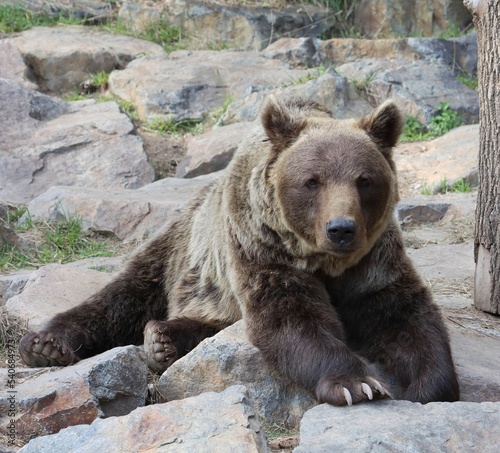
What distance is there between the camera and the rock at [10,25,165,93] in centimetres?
1310

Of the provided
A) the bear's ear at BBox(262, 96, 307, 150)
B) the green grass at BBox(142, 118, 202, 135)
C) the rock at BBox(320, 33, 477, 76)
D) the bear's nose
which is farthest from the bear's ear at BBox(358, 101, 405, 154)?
the rock at BBox(320, 33, 477, 76)

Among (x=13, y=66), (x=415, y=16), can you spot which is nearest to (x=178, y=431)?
(x=13, y=66)

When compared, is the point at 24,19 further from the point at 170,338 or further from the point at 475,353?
the point at 475,353

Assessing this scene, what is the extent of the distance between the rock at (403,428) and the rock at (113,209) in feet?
15.3

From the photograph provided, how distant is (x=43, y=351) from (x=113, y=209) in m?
3.46

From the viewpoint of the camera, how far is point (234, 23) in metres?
14.8

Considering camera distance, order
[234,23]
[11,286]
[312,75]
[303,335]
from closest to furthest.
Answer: [303,335], [11,286], [312,75], [234,23]

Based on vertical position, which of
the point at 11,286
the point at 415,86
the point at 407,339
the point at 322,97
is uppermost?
the point at 415,86

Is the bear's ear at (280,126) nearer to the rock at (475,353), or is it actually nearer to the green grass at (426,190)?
the rock at (475,353)

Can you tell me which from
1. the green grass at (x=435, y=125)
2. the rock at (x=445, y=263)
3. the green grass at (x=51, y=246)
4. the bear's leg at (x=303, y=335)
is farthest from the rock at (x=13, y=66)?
the bear's leg at (x=303, y=335)

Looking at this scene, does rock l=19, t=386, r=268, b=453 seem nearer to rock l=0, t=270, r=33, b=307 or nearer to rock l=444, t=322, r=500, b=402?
rock l=444, t=322, r=500, b=402

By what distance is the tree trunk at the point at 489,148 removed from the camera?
600 centimetres

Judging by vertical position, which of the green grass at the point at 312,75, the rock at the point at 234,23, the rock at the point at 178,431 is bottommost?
the rock at the point at 178,431

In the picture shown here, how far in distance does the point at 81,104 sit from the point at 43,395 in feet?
26.4
